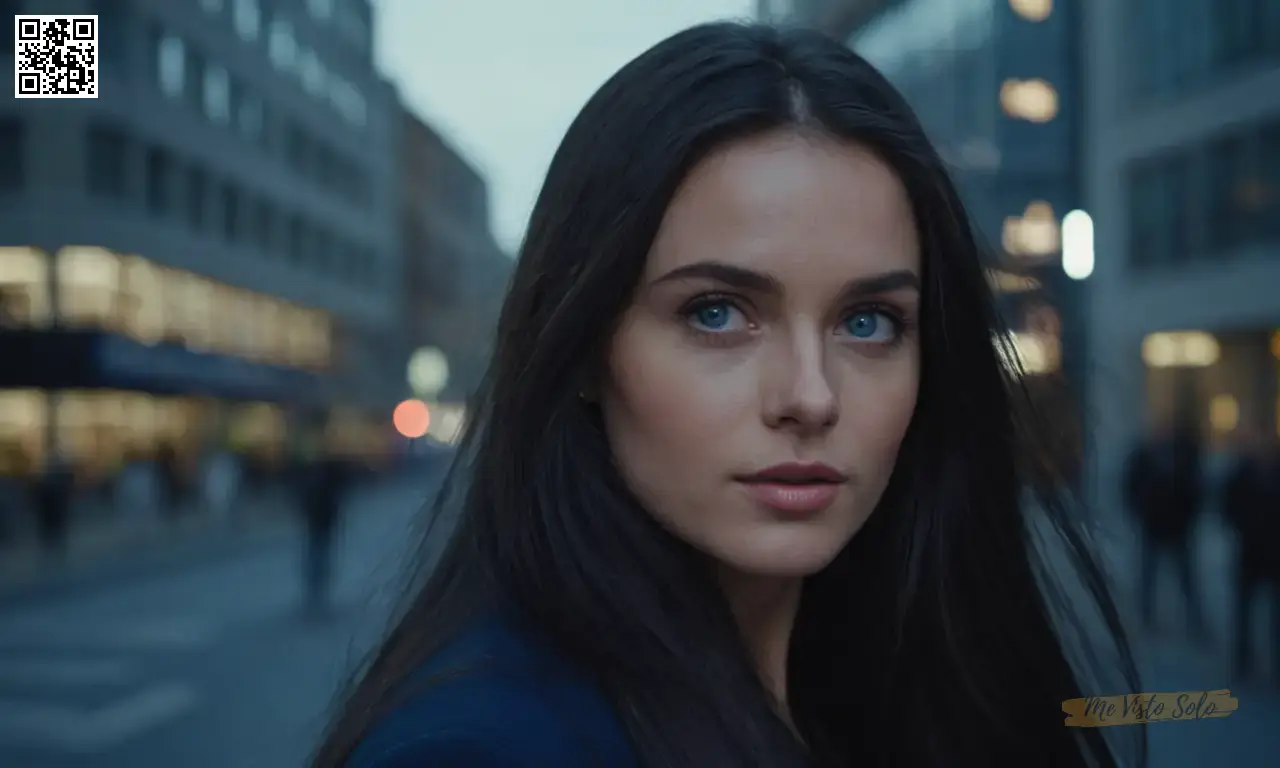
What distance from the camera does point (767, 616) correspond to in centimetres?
127

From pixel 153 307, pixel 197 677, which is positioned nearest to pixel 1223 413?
pixel 197 677

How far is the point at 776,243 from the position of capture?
1041 mm

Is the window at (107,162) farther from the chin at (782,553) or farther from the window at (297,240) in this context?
the chin at (782,553)

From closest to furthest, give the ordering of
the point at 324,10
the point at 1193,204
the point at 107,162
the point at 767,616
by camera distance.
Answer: the point at 767,616, the point at 324,10, the point at 107,162, the point at 1193,204

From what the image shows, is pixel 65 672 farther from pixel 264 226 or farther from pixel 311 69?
pixel 264 226

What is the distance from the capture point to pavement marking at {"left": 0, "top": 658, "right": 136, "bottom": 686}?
23.0 feet

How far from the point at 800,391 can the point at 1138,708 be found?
738mm

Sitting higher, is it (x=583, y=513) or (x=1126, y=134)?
(x=1126, y=134)

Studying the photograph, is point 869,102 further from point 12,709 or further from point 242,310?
point 242,310

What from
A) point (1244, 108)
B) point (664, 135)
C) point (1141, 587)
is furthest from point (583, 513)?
point (1244, 108)

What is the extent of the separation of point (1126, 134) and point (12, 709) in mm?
9961

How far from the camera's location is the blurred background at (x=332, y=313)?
7.22 ft

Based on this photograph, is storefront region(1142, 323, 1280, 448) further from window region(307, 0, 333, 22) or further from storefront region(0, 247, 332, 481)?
storefront region(0, 247, 332, 481)

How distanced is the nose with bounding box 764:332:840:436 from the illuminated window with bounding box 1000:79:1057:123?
1576mm
